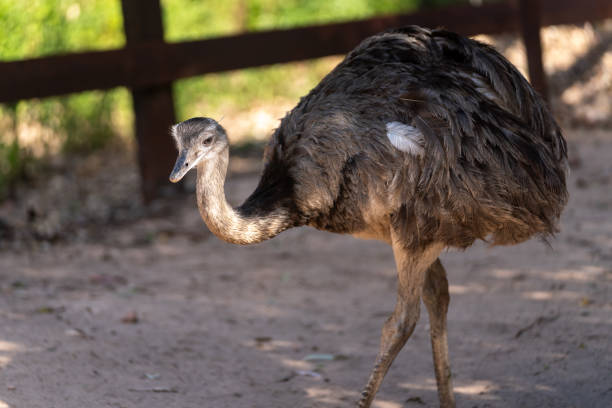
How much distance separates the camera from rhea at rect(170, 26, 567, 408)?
3.15 meters

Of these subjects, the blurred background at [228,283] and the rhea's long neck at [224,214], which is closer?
the rhea's long neck at [224,214]

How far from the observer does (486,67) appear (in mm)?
3512

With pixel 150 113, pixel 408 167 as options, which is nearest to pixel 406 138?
pixel 408 167

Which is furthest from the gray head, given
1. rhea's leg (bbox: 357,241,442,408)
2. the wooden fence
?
the wooden fence

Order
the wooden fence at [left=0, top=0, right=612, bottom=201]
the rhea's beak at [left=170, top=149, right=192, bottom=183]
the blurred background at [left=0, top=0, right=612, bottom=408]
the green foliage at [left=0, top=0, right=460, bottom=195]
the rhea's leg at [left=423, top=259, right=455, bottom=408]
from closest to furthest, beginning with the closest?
the rhea's beak at [left=170, top=149, right=192, bottom=183] < the rhea's leg at [left=423, top=259, right=455, bottom=408] < the blurred background at [left=0, top=0, right=612, bottom=408] < the wooden fence at [left=0, top=0, right=612, bottom=201] < the green foliage at [left=0, top=0, right=460, bottom=195]

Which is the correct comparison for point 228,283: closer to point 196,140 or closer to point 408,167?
point 196,140

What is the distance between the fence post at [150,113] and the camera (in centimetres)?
620

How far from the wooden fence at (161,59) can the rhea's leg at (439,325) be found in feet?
10.8

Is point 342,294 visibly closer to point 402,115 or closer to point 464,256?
→ point 464,256

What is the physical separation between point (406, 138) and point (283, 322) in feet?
5.50

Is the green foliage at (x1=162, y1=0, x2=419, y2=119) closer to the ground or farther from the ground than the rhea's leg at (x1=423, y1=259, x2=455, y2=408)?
farther from the ground

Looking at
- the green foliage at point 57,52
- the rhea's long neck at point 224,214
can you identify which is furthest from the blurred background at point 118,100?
the rhea's long neck at point 224,214

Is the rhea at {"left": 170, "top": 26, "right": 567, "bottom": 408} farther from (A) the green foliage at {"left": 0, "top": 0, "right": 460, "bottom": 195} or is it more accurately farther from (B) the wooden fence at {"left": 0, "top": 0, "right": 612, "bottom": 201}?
(A) the green foliage at {"left": 0, "top": 0, "right": 460, "bottom": 195}

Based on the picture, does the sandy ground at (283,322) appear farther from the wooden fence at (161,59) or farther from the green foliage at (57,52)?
the green foliage at (57,52)
